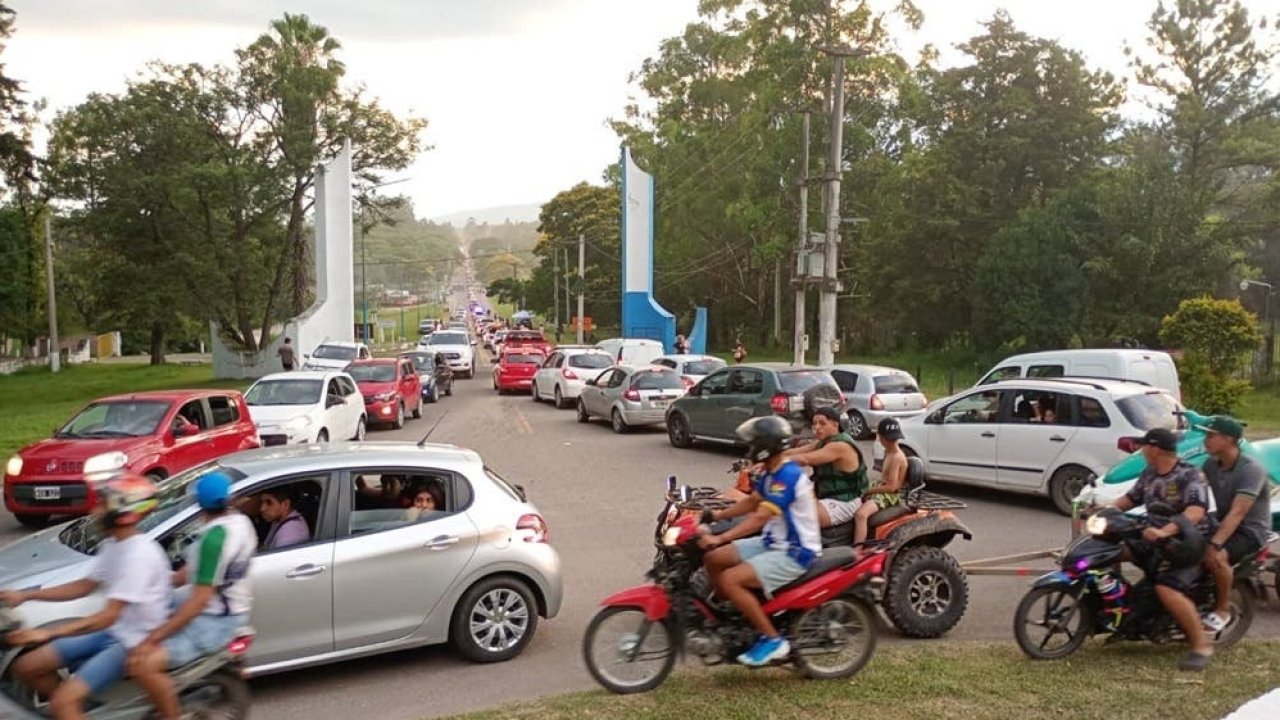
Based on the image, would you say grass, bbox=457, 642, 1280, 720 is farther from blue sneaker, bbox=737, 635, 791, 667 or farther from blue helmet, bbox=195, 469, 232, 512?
blue helmet, bbox=195, 469, 232, 512

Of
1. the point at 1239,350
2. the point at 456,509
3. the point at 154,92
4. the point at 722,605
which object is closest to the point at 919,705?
the point at 722,605

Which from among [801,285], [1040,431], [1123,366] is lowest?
[1040,431]

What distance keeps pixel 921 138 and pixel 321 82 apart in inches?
1034

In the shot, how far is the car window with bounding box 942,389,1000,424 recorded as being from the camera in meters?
12.1

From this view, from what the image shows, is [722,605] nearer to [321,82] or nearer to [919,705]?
[919,705]

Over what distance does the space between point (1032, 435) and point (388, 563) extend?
8253mm

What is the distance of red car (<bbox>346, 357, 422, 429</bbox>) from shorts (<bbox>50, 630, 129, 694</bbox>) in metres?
16.2

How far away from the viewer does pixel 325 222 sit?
133ft

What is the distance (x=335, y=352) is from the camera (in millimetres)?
29625

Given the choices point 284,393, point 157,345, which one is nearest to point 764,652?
point 284,393

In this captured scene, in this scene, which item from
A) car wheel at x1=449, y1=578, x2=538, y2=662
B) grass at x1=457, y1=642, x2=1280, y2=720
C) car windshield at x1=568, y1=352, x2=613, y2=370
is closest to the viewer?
grass at x1=457, y1=642, x2=1280, y2=720

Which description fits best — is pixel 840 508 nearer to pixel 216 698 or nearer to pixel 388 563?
pixel 388 563

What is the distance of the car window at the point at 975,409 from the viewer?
12070 millimetres

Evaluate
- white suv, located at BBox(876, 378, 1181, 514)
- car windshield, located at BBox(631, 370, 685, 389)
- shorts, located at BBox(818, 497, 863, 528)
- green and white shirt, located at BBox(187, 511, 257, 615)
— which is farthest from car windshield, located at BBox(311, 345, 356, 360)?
green and white shirt, located at BBox(187, 511, 257, 615)
